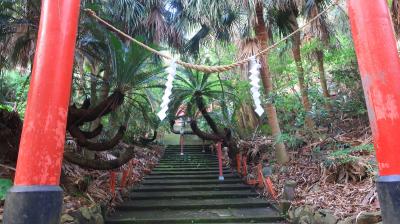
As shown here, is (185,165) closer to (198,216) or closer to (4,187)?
(198,216)

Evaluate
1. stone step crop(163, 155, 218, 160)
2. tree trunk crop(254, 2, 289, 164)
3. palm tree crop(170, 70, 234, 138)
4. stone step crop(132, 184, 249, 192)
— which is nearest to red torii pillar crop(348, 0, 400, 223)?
tree trunk crop(254, 2, 289, 164)

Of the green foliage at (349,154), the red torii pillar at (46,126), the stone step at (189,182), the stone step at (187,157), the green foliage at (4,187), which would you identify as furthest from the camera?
the stone step at (187,157)

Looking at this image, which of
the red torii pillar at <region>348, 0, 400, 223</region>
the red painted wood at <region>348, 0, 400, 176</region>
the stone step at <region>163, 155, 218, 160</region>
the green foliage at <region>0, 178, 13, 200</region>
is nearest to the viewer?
the red torii pillar at <region>348, 0, 400, 223</region>

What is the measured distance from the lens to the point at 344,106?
7957mm

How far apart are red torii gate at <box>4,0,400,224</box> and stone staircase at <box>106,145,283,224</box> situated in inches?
141

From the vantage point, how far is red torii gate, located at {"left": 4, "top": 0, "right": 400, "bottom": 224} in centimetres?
237

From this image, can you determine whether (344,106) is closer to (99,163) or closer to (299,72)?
(299,72)

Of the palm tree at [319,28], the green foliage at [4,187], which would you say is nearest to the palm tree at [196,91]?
the palm tree at [319,28]

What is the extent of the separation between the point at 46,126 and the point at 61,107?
191 mm

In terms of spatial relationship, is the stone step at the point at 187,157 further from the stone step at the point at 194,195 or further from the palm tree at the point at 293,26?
the palm tree at the point at 293,26

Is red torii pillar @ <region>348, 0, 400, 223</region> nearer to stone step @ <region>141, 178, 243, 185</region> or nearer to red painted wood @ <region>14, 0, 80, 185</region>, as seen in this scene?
red painted wood @ <region>14, 0, 80, 185</region>

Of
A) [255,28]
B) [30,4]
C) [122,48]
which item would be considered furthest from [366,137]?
[30,4]

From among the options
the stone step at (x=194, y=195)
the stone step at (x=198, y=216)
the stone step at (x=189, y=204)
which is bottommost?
the stone step at (x=198, y=216)

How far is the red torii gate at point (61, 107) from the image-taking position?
2.37m
